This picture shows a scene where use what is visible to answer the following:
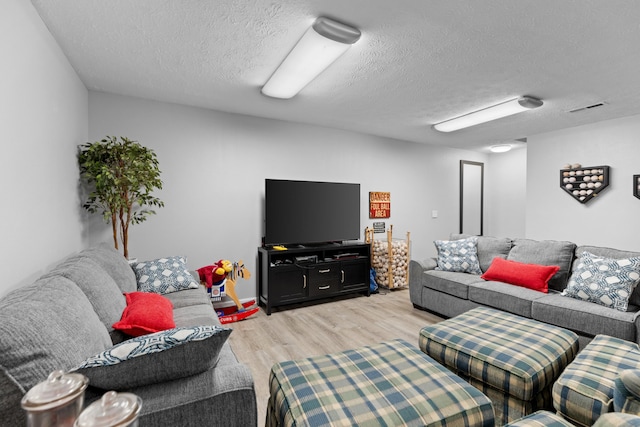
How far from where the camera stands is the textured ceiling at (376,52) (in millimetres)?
1849

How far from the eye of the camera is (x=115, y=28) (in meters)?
2.07

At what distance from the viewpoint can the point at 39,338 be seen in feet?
3.18

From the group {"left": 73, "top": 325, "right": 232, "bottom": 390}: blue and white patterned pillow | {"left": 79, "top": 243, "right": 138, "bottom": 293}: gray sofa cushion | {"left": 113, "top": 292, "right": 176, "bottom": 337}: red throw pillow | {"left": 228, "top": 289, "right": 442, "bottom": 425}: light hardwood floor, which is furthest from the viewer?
{"left": 228, "top": 289, "right": 442, "bottom": 425}: light hardwood floor

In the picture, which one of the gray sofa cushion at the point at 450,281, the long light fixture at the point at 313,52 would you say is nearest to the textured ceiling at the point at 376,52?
the long light fixture at the point at 313,52

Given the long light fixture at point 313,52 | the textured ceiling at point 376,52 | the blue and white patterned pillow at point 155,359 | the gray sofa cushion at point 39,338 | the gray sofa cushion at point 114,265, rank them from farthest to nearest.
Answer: the gray sofa cushion at point 114,265 < the long light fixture at point 313,52 < the textured ceiling at point 376,52 < the blue and white patterned pillow at point 155,359 < the gray sofa cushion at point 39,338

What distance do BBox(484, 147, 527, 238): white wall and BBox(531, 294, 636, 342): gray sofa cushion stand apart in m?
3.61

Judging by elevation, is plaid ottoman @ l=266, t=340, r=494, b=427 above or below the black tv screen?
below

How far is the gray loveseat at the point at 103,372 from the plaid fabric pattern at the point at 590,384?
141cm

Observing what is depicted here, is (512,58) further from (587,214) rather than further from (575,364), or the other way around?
(587,214)

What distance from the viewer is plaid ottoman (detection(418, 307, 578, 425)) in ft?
5.35

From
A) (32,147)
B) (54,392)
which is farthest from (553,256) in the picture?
(32,147)

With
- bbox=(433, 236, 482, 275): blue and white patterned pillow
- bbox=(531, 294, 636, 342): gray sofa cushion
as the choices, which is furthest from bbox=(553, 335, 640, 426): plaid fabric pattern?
bbox=(433, 236, 482, 275): blue and white patterned pillow

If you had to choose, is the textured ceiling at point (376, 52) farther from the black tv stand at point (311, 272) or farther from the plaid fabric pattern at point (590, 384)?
the plaid fabric pattern at point (590, 384)

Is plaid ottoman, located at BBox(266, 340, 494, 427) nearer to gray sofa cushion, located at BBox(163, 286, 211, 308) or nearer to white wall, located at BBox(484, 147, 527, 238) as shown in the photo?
gray sofa cushion, located at BBox(163, 286, 211, 308)
